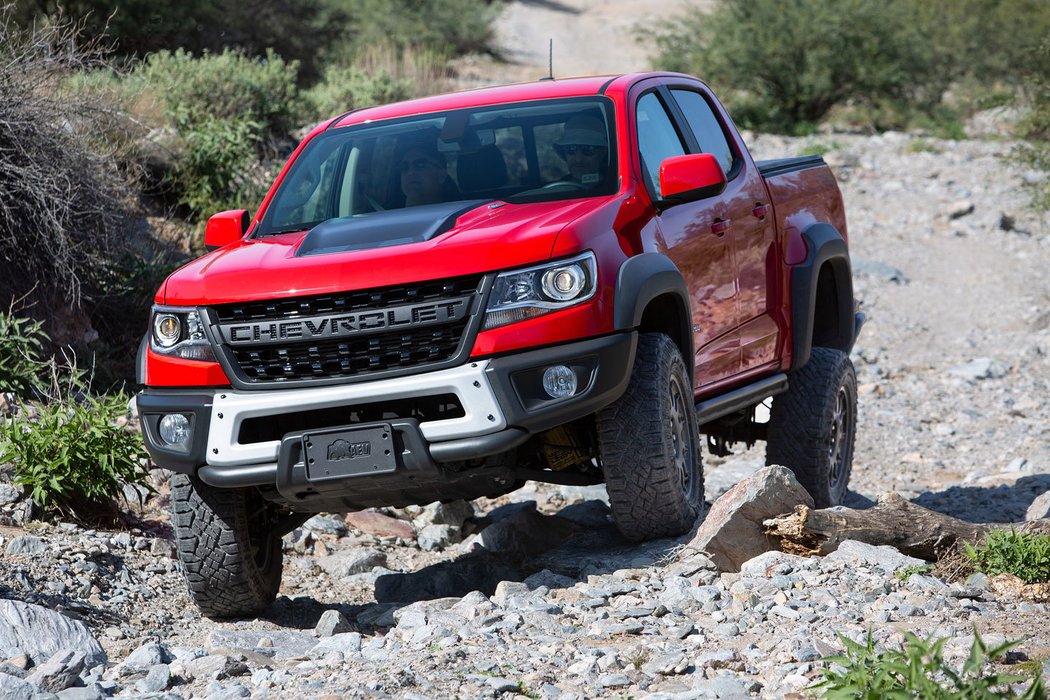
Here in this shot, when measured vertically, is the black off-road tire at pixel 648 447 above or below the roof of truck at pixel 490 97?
below

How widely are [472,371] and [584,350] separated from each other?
0.39 metres

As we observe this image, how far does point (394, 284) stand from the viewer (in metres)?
4.52

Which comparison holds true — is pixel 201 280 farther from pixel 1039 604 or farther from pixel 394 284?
pixel 1039 604

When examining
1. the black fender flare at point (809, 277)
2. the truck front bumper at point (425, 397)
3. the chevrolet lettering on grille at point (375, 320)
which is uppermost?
the chevrolet lettering on grille at point (375, 320)

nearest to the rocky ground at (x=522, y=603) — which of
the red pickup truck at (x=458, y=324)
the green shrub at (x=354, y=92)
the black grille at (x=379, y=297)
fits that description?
the red pickup truck at (x=458, y=324)

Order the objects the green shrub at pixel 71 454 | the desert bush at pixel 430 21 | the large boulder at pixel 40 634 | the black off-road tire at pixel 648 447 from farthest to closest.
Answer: the desert bush at pixel 430 21
the green shrub at pixel 71 454
the black off-road tire at pixel 648 447
the large boulder at pixel 40 634

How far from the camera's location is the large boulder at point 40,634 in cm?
444

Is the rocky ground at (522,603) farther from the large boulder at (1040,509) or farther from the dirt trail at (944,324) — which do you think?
the large boulder at (1040,509)

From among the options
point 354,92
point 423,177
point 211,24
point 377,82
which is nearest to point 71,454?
point 423,177

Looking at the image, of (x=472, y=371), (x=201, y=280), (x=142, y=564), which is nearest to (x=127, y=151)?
(x=142, y=564)

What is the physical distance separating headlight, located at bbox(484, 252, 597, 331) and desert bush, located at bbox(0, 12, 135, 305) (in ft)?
13.7

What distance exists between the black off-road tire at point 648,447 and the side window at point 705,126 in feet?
5.25

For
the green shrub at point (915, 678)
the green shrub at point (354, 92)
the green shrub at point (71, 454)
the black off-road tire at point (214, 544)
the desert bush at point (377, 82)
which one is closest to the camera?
the green shrub at point (915, 678)

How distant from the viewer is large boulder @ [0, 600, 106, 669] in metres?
4.44
